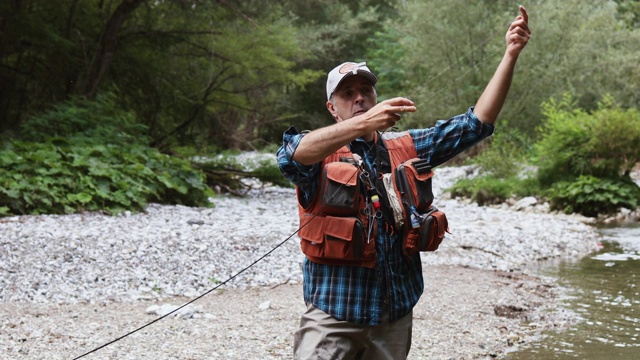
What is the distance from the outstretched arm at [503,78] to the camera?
8.47ft

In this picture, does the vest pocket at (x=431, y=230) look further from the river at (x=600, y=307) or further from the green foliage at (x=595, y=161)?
the green foliage at (x=595, y=161)

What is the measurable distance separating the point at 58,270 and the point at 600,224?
34.5 feet

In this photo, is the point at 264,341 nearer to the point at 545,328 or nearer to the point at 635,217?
the point at 545,328

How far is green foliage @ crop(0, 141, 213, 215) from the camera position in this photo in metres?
9.20

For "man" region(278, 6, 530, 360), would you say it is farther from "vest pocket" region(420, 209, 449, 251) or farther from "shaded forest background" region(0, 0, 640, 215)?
"shaded forest background" region(0, 0, 640, 215)

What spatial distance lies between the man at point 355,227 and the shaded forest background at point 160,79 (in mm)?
2070

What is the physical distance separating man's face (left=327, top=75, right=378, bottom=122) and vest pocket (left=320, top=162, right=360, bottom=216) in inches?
9.4

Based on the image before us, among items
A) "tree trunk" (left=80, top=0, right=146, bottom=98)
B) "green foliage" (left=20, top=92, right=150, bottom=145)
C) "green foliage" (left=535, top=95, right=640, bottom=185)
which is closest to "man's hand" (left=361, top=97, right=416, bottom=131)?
"green foliage" (left=20, top=92, right=150, bottom=145)

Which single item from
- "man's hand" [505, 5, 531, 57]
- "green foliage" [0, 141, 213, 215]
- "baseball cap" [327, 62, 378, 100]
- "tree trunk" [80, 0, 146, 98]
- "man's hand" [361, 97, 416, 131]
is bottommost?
"green foliage" [0, 141, 213, 215]

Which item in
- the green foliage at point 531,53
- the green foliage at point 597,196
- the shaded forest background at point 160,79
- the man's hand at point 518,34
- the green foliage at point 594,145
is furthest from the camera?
the green foliage at point 531,53

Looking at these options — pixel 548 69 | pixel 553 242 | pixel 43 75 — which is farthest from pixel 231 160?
pixel 548 69

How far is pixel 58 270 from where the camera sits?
22.2ft

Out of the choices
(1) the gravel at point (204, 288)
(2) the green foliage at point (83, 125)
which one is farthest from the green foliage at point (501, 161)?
(2) the green foliage at point (83, 125)

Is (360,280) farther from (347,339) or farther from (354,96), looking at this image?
(354,96)
